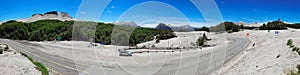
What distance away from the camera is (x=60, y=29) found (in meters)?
168

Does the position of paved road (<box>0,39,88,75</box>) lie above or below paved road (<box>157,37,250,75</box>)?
above

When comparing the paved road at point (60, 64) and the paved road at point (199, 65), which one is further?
the paved road at point (60, 64)

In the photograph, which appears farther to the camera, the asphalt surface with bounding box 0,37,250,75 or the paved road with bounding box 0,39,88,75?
the paved road with bounding box 0,39,88,75

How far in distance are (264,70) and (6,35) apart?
163989 millimetres

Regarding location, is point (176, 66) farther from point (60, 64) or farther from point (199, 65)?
point (60, 64)

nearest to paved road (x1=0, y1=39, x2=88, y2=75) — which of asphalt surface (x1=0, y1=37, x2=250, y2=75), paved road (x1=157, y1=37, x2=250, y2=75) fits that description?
asphalt surface (x1=0, y1=37, x2=250, y2=75)

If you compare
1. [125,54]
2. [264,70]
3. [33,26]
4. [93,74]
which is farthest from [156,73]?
[33,26]

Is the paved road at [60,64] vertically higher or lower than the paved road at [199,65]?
higher

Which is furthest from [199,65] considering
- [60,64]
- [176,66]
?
[60,64]

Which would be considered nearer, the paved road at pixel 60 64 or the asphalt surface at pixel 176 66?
the asphalt surface at pixel 176 66

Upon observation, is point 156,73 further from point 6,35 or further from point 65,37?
point 6,35

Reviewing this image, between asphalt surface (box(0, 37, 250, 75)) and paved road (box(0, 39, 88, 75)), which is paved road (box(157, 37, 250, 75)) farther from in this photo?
paved road (box(0, 39, 88, 75))

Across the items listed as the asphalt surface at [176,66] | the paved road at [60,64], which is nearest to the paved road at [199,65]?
the asphalt surface at [176,66]

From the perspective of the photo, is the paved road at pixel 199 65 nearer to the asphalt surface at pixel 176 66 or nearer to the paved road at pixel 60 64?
the asphalt surface at pixel 176 66
